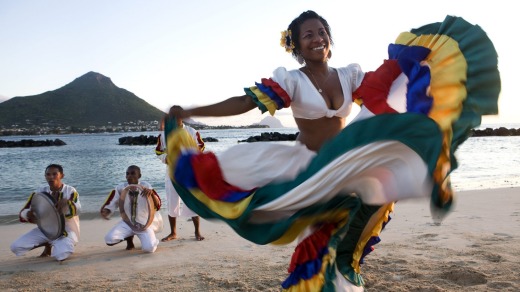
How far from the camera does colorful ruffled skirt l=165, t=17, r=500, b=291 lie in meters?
2.14

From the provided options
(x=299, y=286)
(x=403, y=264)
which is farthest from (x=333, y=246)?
(x=403, y=264)

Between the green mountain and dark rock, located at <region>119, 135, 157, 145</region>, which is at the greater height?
the green mountain

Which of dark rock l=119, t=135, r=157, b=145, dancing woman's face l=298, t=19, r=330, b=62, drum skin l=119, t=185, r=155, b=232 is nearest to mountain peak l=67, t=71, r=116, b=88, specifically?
dark rock l=119, t=135, r=157, b=145

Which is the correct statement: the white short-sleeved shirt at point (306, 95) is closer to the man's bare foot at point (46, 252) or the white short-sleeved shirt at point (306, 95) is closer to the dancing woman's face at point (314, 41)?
the dancing woman's face at point (314, 41)

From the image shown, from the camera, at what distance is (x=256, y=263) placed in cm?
495

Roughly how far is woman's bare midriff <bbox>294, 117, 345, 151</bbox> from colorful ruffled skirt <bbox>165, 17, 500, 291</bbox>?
0.29 ft

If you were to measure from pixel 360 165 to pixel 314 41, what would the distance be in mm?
1047

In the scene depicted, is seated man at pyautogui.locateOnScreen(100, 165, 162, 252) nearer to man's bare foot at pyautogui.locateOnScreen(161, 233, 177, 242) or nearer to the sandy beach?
the sandy beach

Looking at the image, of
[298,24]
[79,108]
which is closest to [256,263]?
[298,24]

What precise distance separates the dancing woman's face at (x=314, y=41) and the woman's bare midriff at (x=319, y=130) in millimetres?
432

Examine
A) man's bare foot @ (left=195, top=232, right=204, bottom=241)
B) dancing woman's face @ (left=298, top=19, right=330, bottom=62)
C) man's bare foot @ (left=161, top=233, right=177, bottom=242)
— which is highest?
dancing woman's face @ (left=298, top=19, right=330, bottom=62)

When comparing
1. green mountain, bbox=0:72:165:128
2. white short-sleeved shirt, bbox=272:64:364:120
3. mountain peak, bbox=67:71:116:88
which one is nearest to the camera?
white short-sleeved shirt, bbox=272:64:364:120

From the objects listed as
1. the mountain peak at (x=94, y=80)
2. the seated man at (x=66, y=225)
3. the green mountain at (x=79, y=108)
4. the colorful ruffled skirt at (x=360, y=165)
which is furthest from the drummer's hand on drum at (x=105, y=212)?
the mountain peak at (x=94, y=80)

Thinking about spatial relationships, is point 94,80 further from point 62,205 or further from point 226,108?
point 226,108
